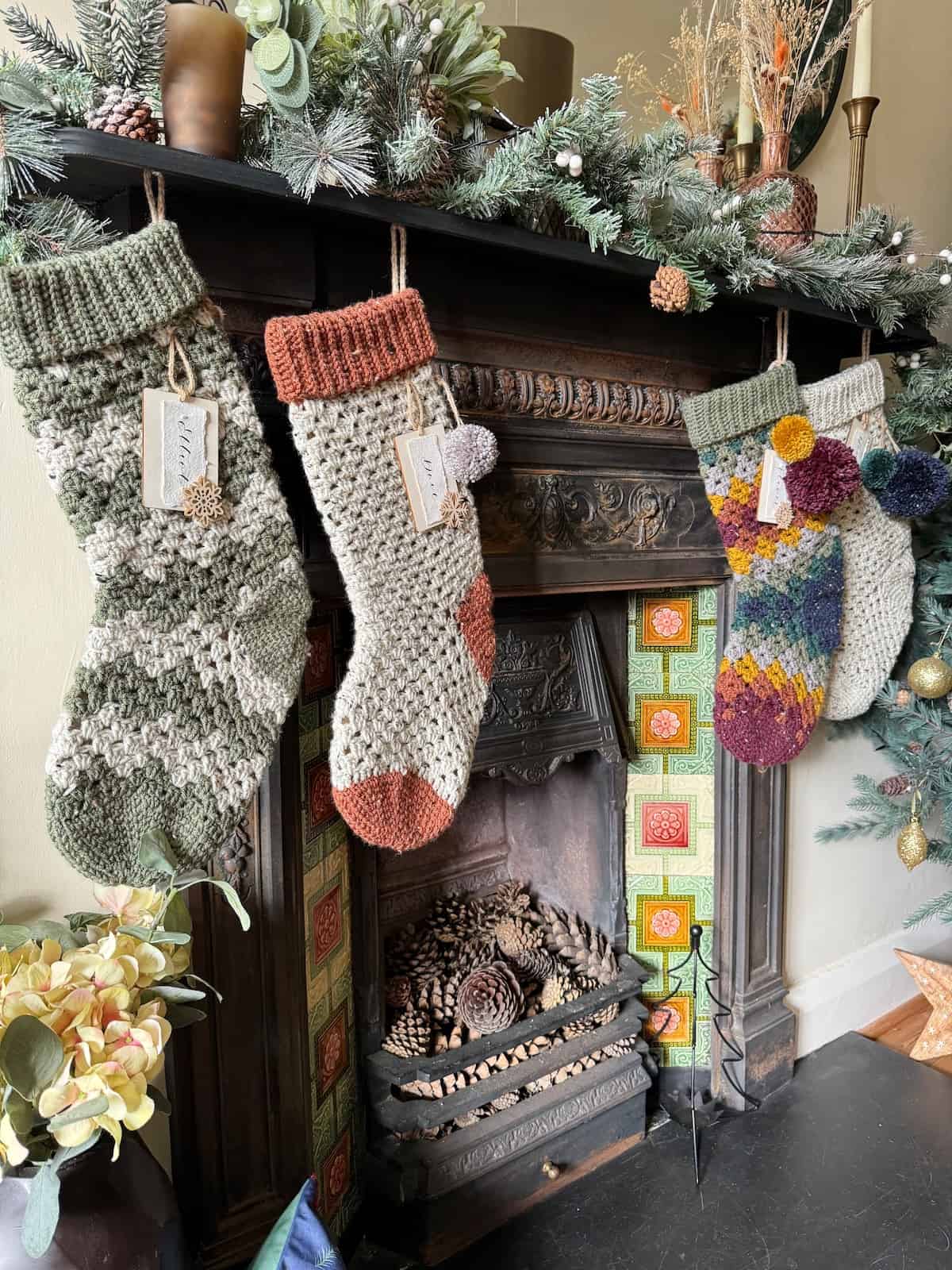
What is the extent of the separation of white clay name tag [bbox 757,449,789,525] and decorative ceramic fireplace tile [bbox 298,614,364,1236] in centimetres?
73

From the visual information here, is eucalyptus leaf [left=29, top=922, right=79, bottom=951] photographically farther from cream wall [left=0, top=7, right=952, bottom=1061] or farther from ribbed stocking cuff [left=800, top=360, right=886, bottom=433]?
ribbed stocking cuff [left=800, top=360, right=886, bottom=433]

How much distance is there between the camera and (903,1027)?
2080 mm

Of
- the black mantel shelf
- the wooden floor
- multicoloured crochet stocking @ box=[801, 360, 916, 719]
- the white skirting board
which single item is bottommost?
the wooden floor

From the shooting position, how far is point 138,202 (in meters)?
0.97

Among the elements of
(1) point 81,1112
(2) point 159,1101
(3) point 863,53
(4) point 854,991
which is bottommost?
(4) point 854,991

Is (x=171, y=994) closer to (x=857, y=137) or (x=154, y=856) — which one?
(x=154, y=856)

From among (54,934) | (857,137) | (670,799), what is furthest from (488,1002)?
(857,137)

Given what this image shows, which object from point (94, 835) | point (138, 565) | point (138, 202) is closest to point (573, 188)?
point (138, 202)

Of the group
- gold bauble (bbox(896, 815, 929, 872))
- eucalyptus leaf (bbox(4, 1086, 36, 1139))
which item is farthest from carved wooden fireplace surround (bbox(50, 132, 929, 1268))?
gold bauble (bbox(896, 815, 929, 872))

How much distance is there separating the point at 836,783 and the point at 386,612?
129 centimetres

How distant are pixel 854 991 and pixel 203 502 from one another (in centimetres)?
184

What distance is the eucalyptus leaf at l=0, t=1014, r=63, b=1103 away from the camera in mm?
799

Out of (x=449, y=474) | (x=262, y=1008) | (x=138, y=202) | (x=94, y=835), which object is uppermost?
(x=138, y=202)

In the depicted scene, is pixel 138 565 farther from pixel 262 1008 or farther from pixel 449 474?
pixel 262 1008
